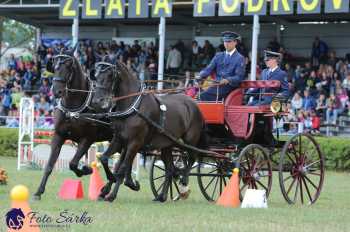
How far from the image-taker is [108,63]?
10906 millimetres

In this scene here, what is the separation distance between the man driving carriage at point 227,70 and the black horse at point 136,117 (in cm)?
49

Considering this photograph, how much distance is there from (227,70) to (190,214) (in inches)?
128

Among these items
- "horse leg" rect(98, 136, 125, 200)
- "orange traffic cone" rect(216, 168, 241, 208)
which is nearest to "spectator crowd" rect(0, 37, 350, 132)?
"horse leg" rect(98, 136, 125, 200)

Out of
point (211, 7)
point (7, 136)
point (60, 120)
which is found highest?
point (211, 7)

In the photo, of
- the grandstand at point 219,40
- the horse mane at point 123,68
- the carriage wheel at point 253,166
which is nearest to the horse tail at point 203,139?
the carriage wheel at point 253,166

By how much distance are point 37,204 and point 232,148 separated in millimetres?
3265

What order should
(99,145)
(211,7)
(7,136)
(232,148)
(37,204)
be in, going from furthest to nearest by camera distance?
(7,136) < (211,7) < (99,145) < (232,148) < (37,204)

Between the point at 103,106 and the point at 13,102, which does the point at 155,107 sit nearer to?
the point at 103,106

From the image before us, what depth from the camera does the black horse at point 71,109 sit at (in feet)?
37.4

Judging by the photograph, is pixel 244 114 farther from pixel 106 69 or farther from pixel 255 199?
pixel 106 69

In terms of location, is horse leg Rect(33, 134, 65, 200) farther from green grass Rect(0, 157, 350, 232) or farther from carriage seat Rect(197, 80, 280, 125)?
carriage seat Rect(197, 80, 280, 125)

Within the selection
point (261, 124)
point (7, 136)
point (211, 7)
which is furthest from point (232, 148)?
point (7, 136)

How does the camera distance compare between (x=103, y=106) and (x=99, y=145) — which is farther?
(x=99, y=145)

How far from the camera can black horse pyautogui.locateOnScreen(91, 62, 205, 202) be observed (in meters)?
10.9
